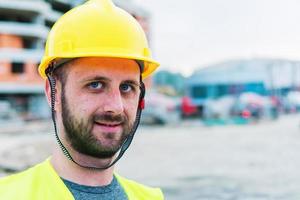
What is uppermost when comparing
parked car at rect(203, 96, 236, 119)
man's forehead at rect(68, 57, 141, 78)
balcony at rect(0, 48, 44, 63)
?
man's forehead at rect(68, 57, 141, 78)

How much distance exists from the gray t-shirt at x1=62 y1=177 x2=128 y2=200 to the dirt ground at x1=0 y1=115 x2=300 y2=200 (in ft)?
24.0

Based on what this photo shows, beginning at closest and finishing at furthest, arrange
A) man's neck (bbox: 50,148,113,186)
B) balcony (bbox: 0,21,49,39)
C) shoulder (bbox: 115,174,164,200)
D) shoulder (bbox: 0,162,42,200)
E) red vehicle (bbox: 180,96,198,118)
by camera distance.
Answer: shoulder (bbox: 0,162,42,200) → man's neck (bbox: 50,148,113,186) → shoulder (bbox: 115,174,164,200) → red vehicle (bbox: 180,96,198,118) → balcony (bbox: 0,21,49,39)

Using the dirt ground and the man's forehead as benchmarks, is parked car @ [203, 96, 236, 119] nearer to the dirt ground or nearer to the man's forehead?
the dirt ground

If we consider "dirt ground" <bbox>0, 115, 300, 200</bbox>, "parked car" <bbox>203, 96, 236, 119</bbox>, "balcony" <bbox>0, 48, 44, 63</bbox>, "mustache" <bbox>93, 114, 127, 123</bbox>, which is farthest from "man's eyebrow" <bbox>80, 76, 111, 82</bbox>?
"balcony" <bbox>0, 48, 44, 63</bbox>

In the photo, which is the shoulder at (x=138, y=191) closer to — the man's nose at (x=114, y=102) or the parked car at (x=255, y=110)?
the man's nose at (x=114, y=102)

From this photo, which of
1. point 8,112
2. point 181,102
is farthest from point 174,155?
point 181,102

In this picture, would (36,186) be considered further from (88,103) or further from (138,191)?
(138,191)

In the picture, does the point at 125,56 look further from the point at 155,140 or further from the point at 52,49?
the point at 155,140

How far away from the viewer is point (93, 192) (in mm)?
1660

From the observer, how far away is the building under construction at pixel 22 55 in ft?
124

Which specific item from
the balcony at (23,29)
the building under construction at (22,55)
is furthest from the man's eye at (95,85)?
the balcony at (23,29)

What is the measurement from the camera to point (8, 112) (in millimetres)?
30438

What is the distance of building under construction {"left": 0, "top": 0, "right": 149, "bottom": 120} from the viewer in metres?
37.8

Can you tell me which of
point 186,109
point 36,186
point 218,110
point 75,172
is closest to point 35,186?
point 36,186
